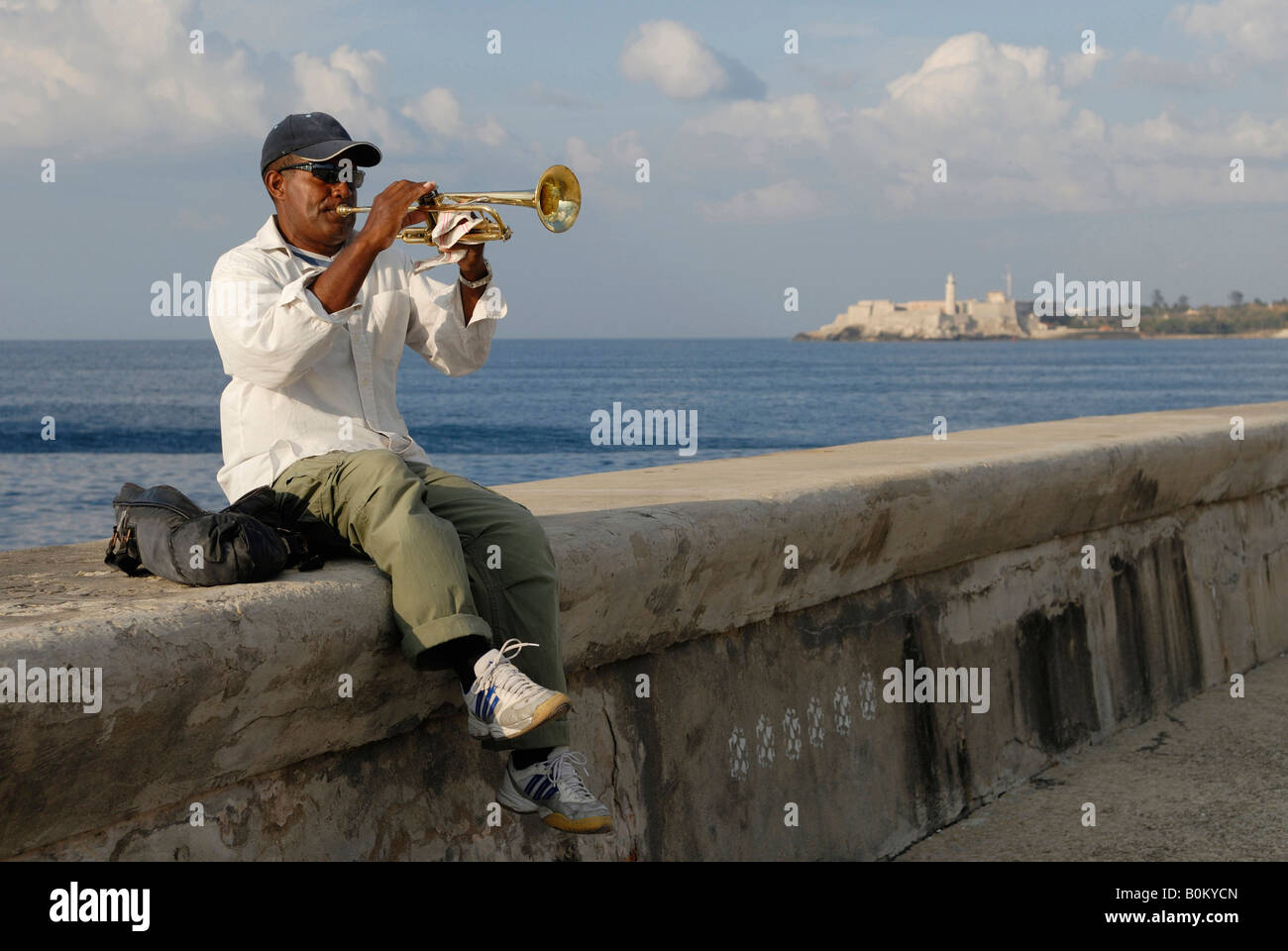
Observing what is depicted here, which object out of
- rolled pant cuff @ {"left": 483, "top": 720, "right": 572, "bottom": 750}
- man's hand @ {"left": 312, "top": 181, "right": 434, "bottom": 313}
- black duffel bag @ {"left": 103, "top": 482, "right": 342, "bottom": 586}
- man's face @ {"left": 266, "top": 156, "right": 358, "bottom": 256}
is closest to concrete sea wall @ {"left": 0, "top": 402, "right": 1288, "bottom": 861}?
black duffel bag @ {"left": 103, "top": 482, "right": 342, "bottom": 586}

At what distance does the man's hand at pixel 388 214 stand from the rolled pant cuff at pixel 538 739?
0.94 metres

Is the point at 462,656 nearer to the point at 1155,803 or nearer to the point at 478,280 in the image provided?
the point at 478,280

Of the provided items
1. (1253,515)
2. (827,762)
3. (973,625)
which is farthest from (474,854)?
(1253,515)

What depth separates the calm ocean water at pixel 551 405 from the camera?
30.2 m

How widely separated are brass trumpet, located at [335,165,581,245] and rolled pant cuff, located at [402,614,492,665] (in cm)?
93

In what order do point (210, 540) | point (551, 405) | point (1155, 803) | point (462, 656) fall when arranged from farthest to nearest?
point (551, 405), point (1155, 803), point (462, 656), point (210, 540)

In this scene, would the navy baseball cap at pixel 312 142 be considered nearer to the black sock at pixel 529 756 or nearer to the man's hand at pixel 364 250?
the man's hand at pixel 364 250

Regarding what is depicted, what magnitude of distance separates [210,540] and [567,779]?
0.71 meters

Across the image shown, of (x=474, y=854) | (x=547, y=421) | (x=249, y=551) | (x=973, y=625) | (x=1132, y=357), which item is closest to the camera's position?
(x=249, y=551)

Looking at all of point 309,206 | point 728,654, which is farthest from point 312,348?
point 728,654

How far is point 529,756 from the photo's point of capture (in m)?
2.46

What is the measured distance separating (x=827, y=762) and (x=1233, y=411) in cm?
362

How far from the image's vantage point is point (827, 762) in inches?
131

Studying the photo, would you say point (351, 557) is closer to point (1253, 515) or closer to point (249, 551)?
point (249, 551)
